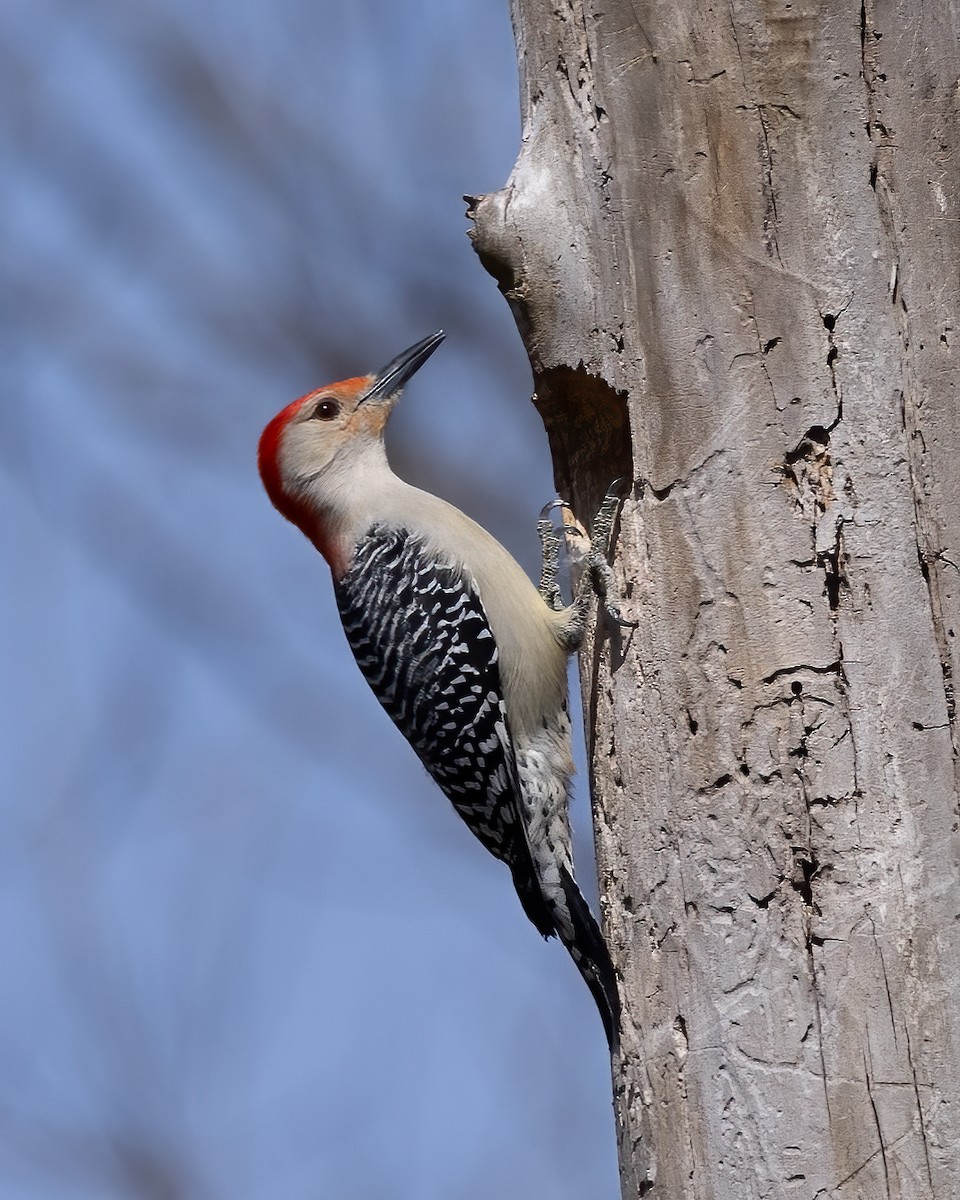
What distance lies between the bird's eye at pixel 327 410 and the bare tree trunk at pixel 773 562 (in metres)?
1.61

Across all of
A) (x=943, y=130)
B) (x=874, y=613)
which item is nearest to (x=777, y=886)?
(x=874, y=613)

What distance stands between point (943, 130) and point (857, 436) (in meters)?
0.64

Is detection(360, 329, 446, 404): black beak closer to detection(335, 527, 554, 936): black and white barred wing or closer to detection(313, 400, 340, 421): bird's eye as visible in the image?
detection(313, 400, 340, 421): bird's eye

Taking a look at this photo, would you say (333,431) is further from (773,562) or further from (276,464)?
(773,562)

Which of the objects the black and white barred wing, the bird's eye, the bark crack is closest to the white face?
the bird's eye

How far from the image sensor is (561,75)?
11.1ft

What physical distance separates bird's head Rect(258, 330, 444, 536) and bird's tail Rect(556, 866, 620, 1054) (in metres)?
1.65

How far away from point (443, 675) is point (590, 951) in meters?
1.15

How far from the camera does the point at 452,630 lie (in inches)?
168

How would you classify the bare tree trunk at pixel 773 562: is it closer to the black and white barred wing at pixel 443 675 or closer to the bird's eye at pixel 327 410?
the black and white barred wing at pixel 443 675

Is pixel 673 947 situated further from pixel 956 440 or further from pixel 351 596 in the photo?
pixel 351 596

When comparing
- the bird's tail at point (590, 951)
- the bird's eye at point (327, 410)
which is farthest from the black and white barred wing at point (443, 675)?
the bird's eye at point (327, 410)

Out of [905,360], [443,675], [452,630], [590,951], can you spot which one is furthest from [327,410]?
[905,360]

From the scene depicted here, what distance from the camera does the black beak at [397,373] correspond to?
4.87 metres
